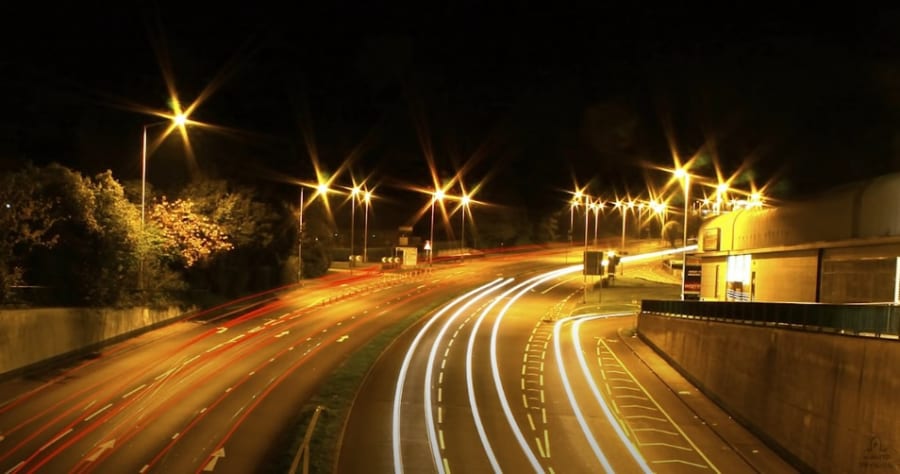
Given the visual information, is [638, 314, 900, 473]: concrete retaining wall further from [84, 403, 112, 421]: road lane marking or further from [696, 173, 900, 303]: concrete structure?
[84, 403, 112, 421]: road lane marking

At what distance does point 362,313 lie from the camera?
145 feet

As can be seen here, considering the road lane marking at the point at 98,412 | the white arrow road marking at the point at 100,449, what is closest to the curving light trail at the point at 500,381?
the white arrow road marking at the point at 100,449

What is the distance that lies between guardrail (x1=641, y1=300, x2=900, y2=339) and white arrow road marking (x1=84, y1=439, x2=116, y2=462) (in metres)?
17.3

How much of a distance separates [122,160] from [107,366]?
25.3 meters

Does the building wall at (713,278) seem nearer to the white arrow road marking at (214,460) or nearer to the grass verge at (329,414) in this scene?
the grass verge at (329,414)

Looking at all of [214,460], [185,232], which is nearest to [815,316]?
[214,460]

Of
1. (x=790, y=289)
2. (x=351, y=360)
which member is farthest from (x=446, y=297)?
A: (x=790, y=289)

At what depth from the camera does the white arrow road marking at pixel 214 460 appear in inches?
625

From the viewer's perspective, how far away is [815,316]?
1747 cm

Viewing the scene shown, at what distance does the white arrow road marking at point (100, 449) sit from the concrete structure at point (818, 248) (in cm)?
2156

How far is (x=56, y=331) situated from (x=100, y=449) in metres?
11.9

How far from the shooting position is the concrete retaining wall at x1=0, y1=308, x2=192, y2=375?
2384 centimetres

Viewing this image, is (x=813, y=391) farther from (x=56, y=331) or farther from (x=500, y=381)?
(x=56, y=331)

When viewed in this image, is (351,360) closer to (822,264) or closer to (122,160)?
(822,264)
